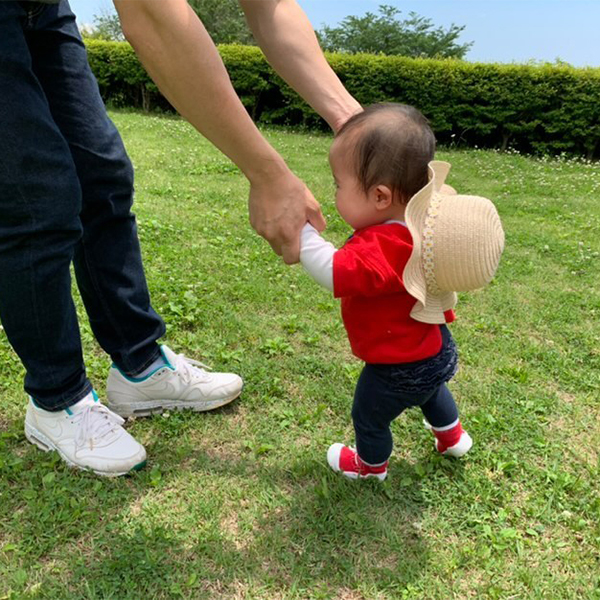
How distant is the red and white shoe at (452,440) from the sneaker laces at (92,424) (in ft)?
4.04

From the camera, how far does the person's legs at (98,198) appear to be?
1.86 metres

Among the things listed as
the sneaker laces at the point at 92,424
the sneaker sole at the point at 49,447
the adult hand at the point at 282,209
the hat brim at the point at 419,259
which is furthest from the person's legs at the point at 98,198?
the hat brim at the point at 419,259

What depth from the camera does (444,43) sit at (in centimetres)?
3139

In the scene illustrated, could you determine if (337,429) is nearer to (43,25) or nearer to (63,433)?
(63,433)

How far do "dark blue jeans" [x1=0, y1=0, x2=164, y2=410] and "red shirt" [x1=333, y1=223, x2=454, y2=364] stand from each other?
0.92 m

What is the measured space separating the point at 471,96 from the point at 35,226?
40.0 feet

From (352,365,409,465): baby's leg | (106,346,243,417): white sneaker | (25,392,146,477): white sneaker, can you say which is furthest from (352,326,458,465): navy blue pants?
(25,392,146,477): white sneaker

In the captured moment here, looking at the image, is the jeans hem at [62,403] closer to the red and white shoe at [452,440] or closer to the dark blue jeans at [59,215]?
the dark blue jeans at [59,215]

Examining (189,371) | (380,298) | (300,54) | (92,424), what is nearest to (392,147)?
(380,298)

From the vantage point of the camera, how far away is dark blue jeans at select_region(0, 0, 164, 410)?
5.31 ft

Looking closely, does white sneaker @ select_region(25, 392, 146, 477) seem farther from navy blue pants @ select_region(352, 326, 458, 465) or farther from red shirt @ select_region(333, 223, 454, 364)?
red shirt @ select_region(333, 223, 454, 364)

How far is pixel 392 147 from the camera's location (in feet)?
4.98

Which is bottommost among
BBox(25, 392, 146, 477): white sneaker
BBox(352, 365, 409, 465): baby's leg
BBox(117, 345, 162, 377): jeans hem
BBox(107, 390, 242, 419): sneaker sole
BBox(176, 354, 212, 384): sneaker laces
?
BBox(107, 390, 242, 419): sneaker sole

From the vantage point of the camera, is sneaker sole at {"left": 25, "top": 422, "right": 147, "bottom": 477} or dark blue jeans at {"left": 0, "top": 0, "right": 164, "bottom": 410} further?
sneaker sole at {"left": 25, "top": 422, "right": 147, "bottom": 477}
